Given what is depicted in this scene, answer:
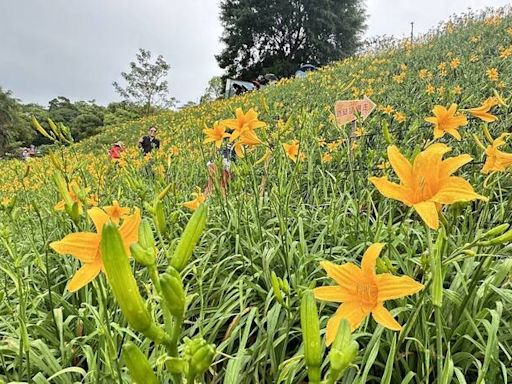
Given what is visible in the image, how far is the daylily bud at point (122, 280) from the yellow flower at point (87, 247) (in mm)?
190

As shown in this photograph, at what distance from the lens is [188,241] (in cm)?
47

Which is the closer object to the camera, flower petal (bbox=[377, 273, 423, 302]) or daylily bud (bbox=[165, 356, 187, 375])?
daylily bud (bbox=[165, 356, 187, 375])

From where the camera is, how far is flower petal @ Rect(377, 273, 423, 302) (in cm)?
60

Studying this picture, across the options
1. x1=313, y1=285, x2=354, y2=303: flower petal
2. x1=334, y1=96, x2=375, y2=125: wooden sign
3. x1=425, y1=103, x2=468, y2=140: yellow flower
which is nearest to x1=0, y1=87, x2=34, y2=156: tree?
x1=334, y1=96, x2=375, y2=125: wooden sign

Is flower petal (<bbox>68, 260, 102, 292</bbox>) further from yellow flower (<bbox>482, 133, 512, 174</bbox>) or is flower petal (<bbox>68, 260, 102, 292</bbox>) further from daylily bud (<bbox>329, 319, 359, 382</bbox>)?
yellow flower (<bbox>482, 133, 512, 174</bbox>)

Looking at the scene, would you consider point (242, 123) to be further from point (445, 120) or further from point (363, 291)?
point (363, 291)

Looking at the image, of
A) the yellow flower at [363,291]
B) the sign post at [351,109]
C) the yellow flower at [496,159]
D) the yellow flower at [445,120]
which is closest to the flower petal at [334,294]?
the yellow flower at [363,291]

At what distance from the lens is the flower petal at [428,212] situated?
59cm

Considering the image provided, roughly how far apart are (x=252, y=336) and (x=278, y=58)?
2238 centimetres

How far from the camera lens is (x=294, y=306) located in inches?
54.3

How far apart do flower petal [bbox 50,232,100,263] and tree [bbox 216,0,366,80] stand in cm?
2227

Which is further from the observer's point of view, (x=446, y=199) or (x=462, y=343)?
(x=462, y=343)

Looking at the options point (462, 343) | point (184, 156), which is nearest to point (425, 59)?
point (184, 156)

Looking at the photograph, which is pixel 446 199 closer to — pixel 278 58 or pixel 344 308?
pixel 344 308
